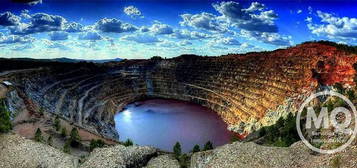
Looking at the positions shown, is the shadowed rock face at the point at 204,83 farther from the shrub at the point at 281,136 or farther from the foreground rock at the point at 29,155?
the foreground rock at the point at 29,155

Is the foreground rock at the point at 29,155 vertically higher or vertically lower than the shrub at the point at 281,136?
lower

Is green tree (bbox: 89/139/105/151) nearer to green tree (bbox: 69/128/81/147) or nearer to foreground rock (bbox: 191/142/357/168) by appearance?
green tree (bbox: 69/128/81/147)

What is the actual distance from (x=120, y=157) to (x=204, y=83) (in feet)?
305

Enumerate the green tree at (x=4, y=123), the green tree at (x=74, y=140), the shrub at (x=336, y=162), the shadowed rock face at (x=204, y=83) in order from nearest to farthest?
the shrub at (x=336, y=162)
the green tree at (x=4, y=123)
the green tree at (x=74, y=140)
the shadowed rock face at (x=204, y=83)

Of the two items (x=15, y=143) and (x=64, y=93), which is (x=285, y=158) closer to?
(x=15, y=143)

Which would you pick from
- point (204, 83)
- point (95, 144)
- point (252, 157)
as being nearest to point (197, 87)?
point (204, 83)

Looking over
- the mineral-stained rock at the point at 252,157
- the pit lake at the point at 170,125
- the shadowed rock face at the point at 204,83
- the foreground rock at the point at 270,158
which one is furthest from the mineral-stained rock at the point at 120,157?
the shadowed rock face at the point at 204,83

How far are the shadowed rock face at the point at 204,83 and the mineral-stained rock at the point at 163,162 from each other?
38.2m

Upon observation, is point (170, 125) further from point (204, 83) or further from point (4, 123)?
point (4, 123)

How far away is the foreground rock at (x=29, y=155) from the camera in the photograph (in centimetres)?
3931

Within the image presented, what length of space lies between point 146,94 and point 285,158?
10777 cm

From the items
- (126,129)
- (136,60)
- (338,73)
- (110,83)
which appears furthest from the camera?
(136,60)

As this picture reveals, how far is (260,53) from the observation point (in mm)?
122062

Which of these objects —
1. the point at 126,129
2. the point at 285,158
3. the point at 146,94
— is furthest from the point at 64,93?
the point at 285,158
